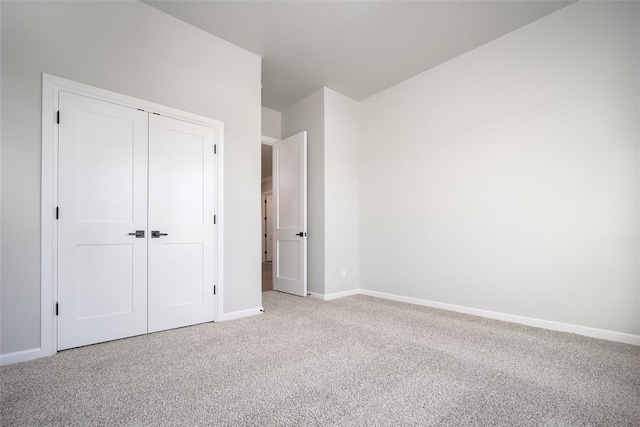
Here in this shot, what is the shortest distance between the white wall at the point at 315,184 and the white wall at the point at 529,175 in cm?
98

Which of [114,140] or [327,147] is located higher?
[327,147]

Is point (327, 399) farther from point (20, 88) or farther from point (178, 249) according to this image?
point (20, 88)

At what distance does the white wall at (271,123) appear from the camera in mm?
4871

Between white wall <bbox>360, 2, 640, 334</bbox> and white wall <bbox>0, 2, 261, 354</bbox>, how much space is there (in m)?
2.04

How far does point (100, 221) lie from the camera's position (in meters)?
2.43

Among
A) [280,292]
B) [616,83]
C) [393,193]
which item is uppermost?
[616,83]

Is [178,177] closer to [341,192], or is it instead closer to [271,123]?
[341,192]

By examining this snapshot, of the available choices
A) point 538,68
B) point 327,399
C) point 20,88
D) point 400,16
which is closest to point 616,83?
point 538,68

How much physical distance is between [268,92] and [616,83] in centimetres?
384

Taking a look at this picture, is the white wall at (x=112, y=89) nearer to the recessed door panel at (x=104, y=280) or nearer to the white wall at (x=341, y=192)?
the recessed door panel at (x=104, y=280)

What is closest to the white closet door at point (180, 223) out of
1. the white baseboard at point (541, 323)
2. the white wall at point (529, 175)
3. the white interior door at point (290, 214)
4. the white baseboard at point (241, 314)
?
the white baseboard at point (241, 314)

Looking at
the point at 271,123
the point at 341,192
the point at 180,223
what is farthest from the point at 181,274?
the point at 271,123

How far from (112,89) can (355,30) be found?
7.72ft

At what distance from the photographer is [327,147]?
4.28m
